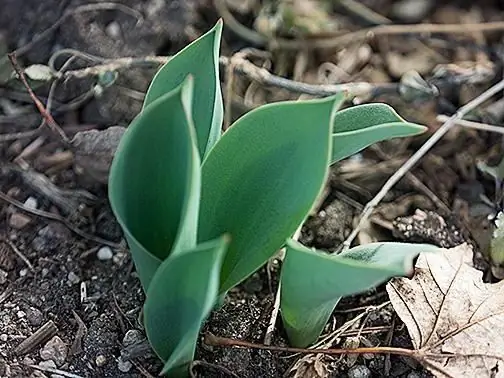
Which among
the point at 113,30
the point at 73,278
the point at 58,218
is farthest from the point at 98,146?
the point at 113,30

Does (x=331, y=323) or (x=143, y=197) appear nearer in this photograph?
(x=143, y=197)

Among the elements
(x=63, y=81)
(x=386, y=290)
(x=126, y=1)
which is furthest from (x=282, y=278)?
(x=126, y=1)

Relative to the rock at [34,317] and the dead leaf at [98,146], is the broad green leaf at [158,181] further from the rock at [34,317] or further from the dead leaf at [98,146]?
the dead leaf at [98,146]

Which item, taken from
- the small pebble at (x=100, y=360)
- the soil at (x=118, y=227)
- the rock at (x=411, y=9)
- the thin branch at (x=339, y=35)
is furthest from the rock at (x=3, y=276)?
the rock at (x=411, y=9)

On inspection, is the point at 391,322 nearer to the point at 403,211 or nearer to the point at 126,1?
the point at 403,211

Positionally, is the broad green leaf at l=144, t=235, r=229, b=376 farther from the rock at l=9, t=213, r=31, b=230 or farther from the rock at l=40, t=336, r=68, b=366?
the rock at l=9, t=213, r=31, b=230
